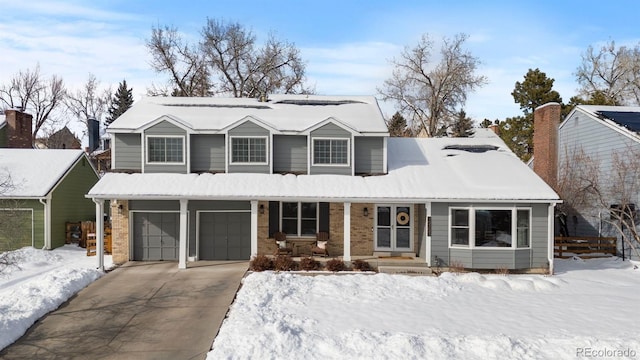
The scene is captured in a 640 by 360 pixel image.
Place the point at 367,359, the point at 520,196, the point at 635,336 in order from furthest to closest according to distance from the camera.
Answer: the point at 520,196
the point at 635,336
the point at 367,359

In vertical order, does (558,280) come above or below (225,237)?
below

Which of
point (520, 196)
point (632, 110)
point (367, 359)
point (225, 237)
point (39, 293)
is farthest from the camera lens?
point (632, 110)

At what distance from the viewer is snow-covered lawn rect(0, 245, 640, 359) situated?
862cm

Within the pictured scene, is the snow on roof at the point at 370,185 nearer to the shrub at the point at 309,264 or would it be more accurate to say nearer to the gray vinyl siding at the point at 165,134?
the gray vinyl siding at the point at 165,134

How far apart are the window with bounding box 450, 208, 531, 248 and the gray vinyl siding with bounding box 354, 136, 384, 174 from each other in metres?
3.80

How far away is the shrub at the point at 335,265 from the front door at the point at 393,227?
2.63 metres

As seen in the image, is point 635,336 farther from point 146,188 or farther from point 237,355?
point 146,188

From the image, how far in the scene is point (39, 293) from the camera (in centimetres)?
1181

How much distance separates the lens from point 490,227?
15.5 metres

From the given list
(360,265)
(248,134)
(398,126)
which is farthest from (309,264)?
(398,126)

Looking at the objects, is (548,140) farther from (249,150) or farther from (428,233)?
(249,150)

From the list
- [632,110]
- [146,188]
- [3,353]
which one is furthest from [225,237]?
[632,110]

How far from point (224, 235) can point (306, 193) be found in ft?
13.3

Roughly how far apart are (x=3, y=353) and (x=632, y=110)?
87.8ft
